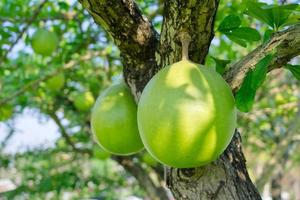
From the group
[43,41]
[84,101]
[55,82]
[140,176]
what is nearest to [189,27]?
[43,41]

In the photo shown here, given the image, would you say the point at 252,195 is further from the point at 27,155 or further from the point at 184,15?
the point at 27,155

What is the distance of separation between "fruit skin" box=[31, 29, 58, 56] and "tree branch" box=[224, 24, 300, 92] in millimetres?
1794

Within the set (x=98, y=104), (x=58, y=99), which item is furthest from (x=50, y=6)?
(x=98, y=104)

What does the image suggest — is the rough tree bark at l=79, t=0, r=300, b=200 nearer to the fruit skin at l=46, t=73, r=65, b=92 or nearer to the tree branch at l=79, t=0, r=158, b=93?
the tree branch at l=79, t=0, r=158, b=93

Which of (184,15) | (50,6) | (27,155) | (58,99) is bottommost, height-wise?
(27,155)

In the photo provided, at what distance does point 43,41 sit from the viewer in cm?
278

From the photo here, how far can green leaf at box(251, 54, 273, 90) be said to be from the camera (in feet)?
3.54

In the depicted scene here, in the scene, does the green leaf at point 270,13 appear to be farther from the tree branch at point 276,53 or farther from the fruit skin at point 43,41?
the fruit skin at point 43,41

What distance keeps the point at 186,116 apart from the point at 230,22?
411mm

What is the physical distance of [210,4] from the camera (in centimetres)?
111

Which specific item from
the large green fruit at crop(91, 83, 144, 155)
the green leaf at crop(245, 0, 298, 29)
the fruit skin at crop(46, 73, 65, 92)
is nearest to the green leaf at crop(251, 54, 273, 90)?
the green leaf at crop(245, 0, 298, 29)

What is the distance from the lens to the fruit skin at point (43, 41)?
9.13ft

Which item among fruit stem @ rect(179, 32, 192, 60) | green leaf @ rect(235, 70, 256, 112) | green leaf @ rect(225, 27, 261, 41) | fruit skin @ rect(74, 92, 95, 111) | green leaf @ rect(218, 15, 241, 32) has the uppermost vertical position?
fruit stem @ rect(179, 32, 192, 60)

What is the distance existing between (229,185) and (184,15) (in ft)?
1.51
